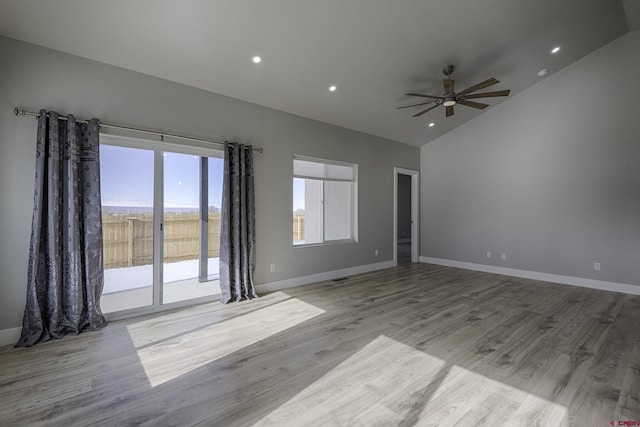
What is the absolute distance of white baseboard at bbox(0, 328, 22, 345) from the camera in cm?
273

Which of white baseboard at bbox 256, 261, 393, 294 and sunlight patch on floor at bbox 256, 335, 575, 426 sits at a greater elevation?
white baseboard at bbox 256, 261, 393, 294

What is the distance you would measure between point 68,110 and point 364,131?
15.1 ft

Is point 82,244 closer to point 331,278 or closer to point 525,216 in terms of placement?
point 331,278

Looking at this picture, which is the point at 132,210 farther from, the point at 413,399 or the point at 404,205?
the point at 404,205

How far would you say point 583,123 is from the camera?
4883mm

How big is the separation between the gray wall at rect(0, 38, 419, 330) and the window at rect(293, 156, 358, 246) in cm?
19

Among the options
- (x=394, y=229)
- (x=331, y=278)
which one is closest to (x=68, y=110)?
(x=331, y=278)

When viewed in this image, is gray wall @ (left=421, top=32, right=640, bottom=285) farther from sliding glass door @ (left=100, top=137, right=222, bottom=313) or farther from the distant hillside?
the distant hillside

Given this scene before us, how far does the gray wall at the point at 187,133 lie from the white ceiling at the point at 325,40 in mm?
190

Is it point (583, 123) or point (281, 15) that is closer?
point (281, 15)

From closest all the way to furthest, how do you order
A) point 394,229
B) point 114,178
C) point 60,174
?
1. point 60,174
2. point 114,178
3. point 394,229

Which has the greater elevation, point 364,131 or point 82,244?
point 364,131

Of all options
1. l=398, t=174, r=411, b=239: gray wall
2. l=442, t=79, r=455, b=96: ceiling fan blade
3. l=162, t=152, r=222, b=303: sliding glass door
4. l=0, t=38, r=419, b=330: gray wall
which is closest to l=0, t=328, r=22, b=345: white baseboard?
l=0, t=38, r=419, b=330: gray wall

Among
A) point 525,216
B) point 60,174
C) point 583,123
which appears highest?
point 583,123
